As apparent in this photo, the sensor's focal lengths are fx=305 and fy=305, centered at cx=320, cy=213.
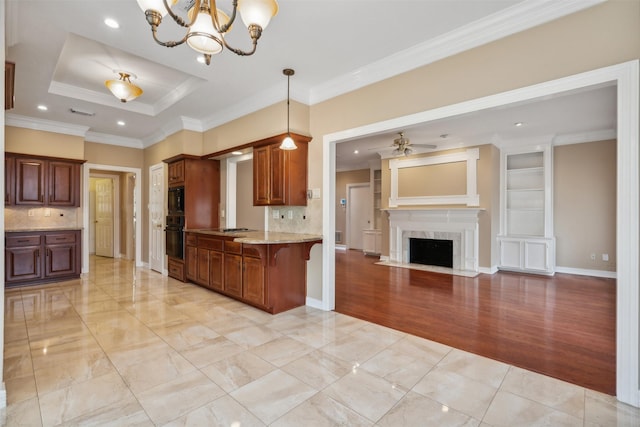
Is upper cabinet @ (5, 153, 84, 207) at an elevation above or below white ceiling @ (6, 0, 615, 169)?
below

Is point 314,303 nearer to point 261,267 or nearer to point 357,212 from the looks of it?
point 261,267

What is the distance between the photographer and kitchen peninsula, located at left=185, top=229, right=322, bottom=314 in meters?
3.65

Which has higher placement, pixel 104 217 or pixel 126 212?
pixel 126 212

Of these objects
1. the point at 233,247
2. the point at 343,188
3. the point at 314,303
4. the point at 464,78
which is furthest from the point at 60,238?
the point at 343,188

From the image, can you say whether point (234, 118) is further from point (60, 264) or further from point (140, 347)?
point (60, 264)

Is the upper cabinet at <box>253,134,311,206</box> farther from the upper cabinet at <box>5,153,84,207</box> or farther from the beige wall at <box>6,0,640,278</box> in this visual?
the upper cabinet at <box>5,153,84,207</box>

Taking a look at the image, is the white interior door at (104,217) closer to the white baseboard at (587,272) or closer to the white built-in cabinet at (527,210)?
the white built-in cabinet at (527,210)

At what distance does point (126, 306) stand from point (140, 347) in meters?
1.48

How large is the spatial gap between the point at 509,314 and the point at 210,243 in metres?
4.19

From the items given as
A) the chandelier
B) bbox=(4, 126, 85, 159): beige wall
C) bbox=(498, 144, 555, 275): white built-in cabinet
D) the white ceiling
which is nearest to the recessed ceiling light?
the white ceiling

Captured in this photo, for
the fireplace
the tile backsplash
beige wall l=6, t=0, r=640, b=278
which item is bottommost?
the fireplace

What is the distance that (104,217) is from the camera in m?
8.52

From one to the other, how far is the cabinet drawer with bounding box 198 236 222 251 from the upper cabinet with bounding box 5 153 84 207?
9.30 ft

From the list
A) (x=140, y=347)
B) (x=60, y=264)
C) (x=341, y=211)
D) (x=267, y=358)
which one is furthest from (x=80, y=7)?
(x=341, y=211)
